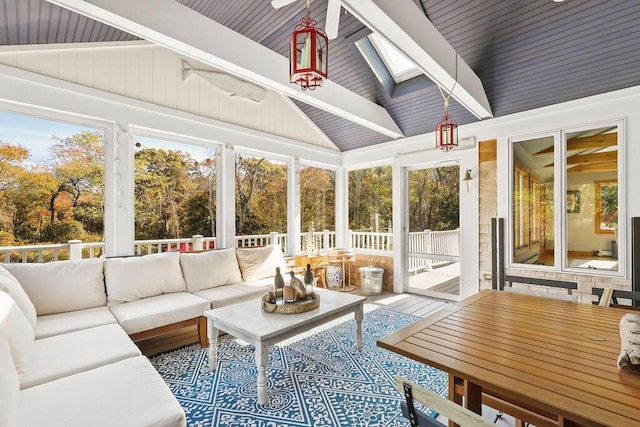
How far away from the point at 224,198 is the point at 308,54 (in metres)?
3.06

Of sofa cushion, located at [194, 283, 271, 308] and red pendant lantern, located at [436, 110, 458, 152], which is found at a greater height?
red pendant lantern, located at [436, 110, 458, 152]

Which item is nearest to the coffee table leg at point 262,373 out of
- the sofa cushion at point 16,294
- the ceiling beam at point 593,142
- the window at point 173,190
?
the sofa cushion at point 16,294

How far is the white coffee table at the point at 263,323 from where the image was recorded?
2273 mm

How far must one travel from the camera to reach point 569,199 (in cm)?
378

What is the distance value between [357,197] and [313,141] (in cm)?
143

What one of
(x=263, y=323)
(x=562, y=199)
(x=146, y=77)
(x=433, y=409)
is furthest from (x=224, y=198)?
(x=562, y=199)

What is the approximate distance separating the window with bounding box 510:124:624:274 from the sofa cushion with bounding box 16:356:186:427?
14.4 ft

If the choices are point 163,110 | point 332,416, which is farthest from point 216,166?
point 332,416

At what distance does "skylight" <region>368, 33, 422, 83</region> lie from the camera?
4.25 m

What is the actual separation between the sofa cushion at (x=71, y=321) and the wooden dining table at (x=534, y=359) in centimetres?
243

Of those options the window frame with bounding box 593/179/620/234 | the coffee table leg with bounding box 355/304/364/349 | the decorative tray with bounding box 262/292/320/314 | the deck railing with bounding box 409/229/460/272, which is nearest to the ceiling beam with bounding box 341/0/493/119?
the window frame with bounding box 593/179/620/234

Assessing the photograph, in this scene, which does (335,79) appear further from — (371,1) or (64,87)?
(64,87)

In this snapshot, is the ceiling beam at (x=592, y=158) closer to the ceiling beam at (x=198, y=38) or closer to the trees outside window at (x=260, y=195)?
the ceiling beam at (x=198, y=38)

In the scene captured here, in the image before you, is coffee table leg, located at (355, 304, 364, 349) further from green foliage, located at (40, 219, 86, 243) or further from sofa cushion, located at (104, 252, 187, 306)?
green foliage, located at (40, 219, 86, 243)
